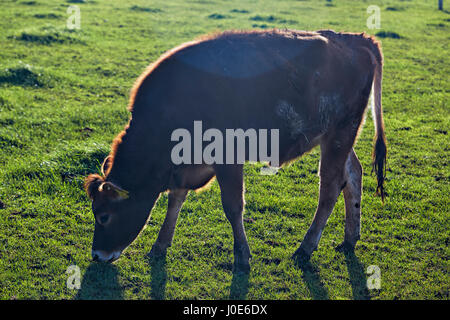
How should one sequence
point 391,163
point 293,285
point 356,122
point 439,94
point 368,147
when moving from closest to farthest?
point 293,285, point 356,122, point 391,163, point 368,147, point 439,94

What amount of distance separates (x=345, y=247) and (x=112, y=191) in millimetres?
2711

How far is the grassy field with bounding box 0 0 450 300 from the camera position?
15.6 ft

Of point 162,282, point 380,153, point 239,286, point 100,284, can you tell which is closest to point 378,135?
point 380,153

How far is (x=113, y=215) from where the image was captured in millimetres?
4492

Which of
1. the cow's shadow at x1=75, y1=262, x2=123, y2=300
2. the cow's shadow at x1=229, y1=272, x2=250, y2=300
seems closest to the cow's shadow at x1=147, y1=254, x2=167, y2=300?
the cow's shadow at x1=75, y1=262, x2=123, y2=300

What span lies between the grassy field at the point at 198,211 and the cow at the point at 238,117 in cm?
31

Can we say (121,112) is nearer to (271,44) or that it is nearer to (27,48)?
(271,44)

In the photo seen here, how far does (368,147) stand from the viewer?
8133 millimetres

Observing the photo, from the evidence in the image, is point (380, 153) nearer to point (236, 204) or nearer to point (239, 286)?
point (236, 204)

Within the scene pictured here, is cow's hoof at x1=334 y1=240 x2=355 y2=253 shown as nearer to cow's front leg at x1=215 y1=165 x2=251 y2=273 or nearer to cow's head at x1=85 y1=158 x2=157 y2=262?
cow's front leg at x1=215 y1=165 x2=251 y2=273

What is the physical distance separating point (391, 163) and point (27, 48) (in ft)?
33.1

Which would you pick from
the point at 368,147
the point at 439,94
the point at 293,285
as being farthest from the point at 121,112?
the point at 439,94

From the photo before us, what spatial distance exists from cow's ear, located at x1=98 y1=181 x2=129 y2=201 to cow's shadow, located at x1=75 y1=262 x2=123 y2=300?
3.02 ft

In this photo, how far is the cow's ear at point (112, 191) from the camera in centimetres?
425
